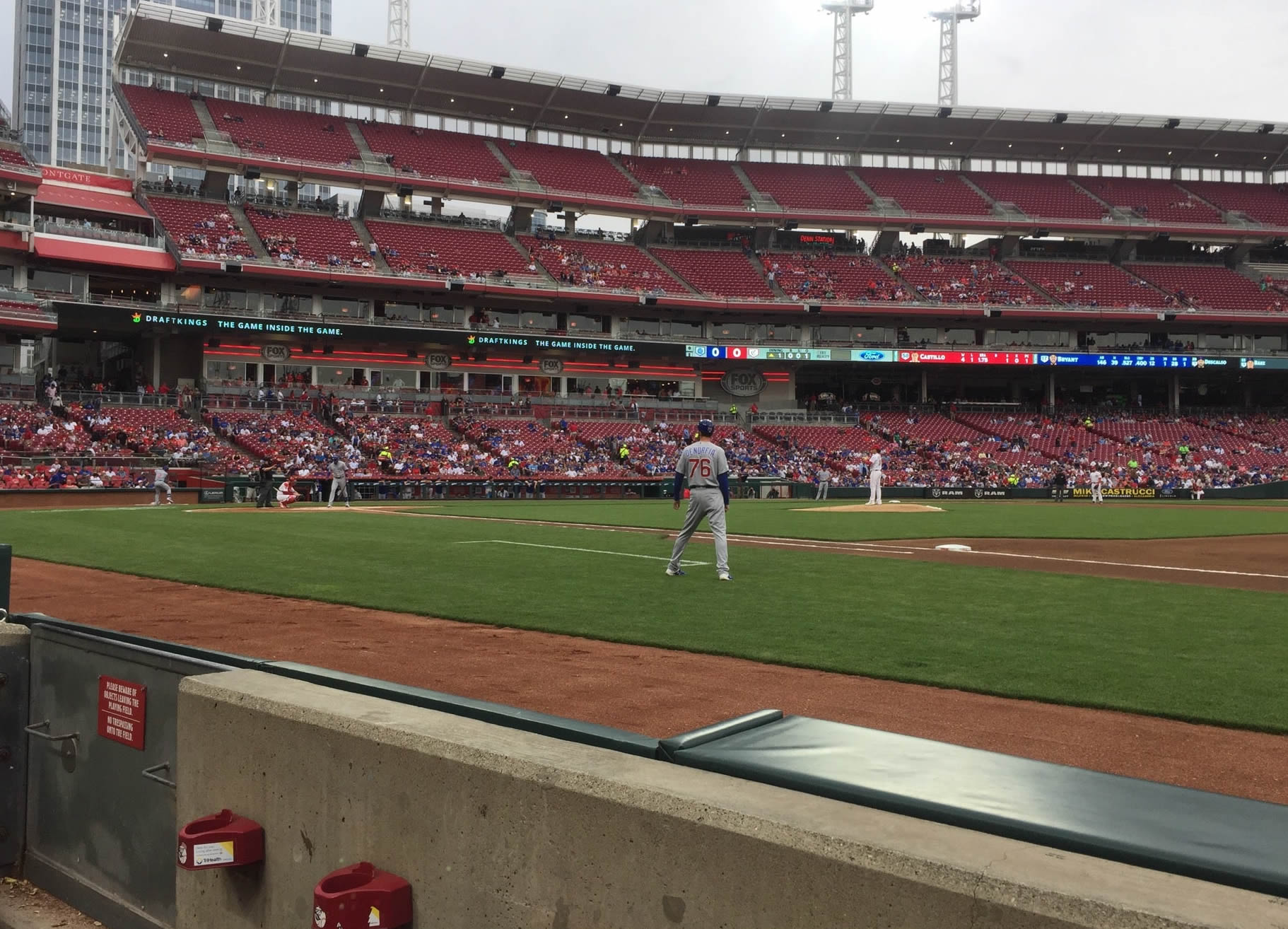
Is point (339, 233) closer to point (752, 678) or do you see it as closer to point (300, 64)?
point (300, 64)

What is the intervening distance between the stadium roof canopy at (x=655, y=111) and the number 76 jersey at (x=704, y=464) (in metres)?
51.3

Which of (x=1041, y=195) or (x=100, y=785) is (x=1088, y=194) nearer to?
(x=1041, y=195)

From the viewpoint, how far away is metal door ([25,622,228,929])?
392 cm

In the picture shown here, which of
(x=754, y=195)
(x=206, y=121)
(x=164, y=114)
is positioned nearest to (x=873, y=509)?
(x=754, y=195)

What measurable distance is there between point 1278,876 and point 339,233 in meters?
57.6

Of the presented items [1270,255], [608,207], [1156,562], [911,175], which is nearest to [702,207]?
[608,207]

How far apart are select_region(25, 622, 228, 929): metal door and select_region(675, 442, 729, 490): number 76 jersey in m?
8.03

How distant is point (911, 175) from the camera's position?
2692 inches

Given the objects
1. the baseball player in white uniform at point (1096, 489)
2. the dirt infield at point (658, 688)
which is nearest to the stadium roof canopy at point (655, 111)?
the baseball player in white uniform at point (1096, 489)

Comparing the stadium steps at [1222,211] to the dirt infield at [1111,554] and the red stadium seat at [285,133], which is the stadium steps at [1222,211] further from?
the red stadium seat at [285,133]

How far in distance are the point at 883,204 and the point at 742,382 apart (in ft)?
50.8

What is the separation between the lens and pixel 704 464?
38.9 ft

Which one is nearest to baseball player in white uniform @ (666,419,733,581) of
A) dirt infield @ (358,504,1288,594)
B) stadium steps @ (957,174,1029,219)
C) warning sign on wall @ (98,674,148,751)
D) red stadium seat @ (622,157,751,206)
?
dirt infield @ (358,504,1288,594)

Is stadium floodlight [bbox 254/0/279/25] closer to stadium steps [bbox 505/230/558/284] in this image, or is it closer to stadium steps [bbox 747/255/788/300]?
stadium steps [bbox 505/230/558/284]
